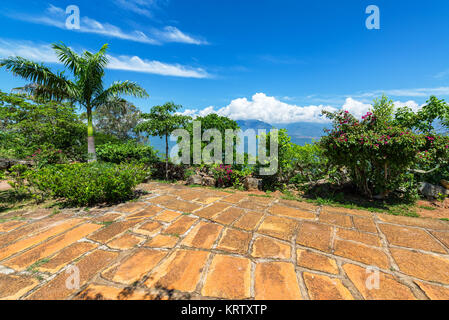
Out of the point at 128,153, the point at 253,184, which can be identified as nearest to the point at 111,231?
the point at 253,184

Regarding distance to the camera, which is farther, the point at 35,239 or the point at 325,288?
the point at 35,239

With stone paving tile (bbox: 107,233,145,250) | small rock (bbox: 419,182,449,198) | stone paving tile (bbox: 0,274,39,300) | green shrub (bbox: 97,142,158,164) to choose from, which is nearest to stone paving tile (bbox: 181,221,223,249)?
stone paving tile (bbox: 107,233,145,250)

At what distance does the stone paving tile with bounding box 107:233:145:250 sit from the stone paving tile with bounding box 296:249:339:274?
216 centimetres

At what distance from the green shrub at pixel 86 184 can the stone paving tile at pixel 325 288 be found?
4.11m

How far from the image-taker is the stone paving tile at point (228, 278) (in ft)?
5.52

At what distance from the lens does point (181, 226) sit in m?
3.03

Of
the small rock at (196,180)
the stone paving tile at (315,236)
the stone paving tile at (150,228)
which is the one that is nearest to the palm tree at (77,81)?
the small rock at (196,180)

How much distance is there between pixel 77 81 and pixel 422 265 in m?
12.4

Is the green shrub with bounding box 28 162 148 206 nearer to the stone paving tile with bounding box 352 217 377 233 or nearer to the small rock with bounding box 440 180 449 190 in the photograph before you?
the stone paving tile with bounding box 352 217 377 233

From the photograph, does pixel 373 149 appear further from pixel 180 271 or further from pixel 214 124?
pixel 214 124
